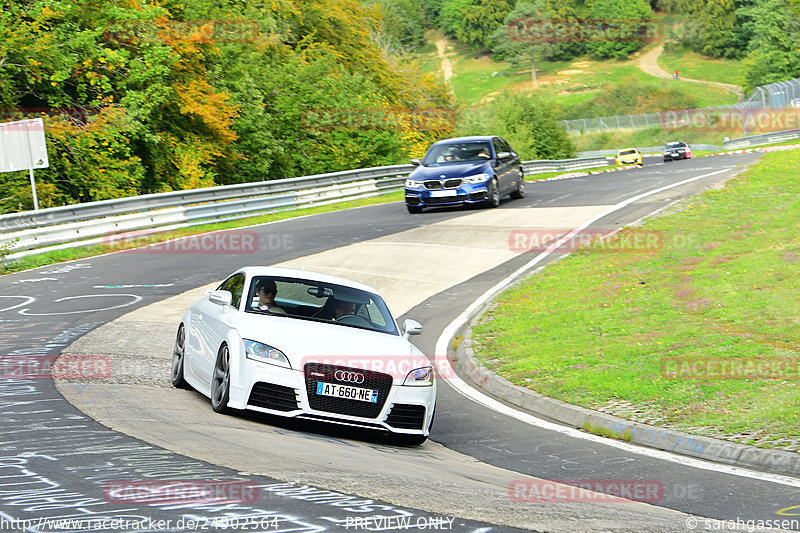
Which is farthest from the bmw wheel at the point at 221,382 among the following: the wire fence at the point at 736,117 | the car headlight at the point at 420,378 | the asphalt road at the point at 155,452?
the wire fence at the point at 736,117

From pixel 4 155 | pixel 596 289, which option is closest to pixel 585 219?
pixel 596 289

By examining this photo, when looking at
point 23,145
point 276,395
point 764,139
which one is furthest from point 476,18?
point 276,395

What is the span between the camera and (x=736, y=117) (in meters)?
94.9

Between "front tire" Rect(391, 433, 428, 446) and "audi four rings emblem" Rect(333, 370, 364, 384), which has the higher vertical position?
"audi four rings emblem" Rect(333, 370, 364, 384)

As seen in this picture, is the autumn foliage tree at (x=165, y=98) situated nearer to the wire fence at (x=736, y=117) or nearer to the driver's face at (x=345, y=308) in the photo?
the driver's face at (x=345, y=308)

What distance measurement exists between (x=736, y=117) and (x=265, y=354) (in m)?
94.7

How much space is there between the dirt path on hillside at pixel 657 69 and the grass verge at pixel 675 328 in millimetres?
115558

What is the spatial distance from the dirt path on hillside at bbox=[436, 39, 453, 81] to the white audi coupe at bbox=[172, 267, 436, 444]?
162 m

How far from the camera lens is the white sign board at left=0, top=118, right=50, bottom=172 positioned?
22.3m

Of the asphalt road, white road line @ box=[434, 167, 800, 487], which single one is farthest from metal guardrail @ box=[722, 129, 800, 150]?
the asphalt road

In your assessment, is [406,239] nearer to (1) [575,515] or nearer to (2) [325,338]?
(2) [325,338]

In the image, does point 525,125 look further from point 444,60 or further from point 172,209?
point 444,60

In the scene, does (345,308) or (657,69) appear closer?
(345,308)

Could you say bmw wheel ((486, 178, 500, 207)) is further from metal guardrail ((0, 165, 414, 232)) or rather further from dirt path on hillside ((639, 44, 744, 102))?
dirt path on hillside ((639, 44, 744, 102))
